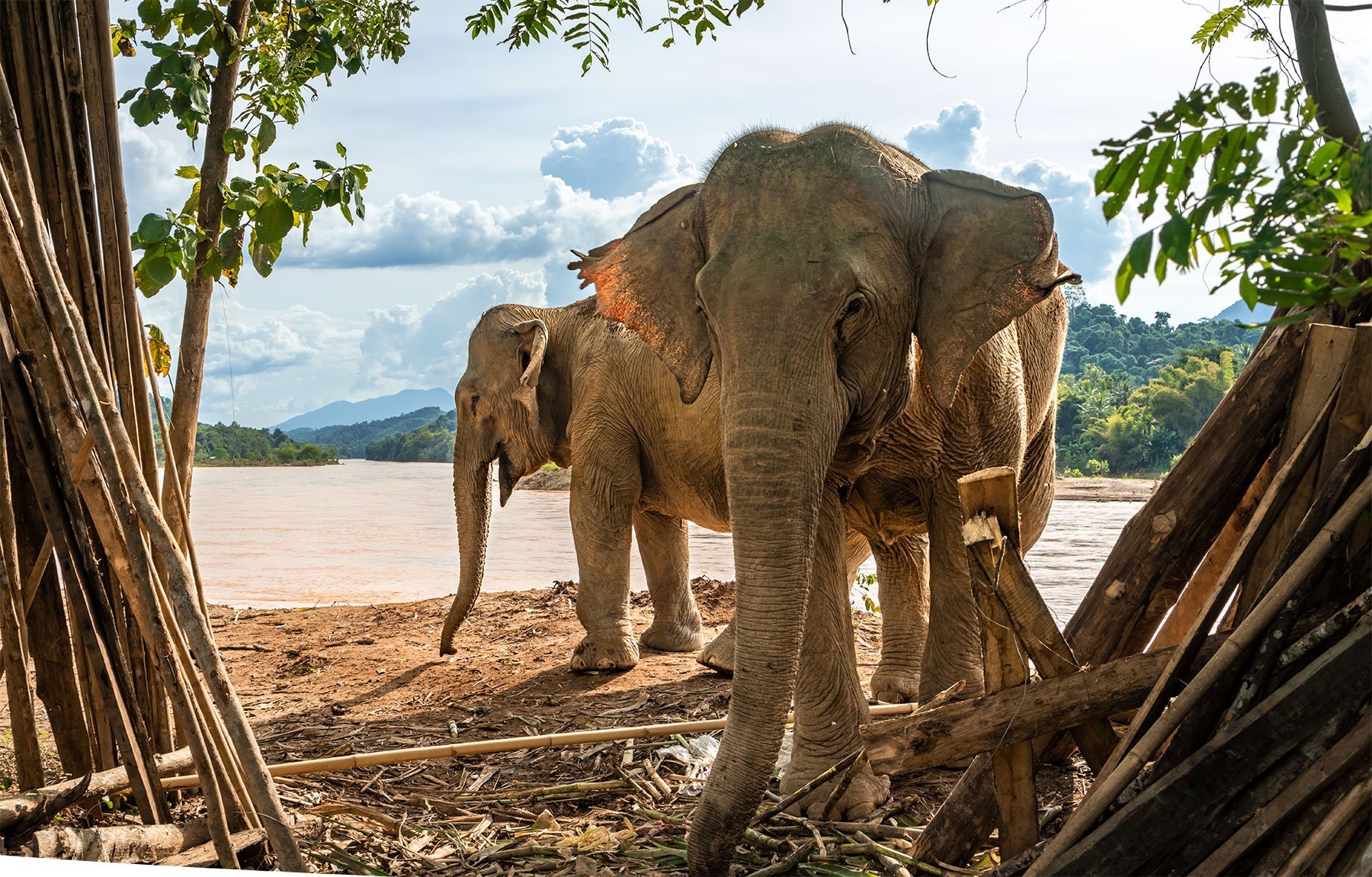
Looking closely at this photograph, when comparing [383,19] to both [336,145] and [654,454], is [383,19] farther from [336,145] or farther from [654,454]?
[654,454]

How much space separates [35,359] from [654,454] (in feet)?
11.3

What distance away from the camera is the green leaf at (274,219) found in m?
3.73

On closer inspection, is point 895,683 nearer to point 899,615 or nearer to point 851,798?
point 899,615

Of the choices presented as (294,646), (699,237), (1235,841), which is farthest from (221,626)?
(1235,841)

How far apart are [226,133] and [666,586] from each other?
3533mm

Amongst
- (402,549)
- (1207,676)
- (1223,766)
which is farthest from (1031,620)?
(402,549)

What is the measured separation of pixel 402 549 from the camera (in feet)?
43.8

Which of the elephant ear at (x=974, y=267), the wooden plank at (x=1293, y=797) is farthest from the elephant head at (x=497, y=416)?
the wooden plank at (x=1293, y=797)

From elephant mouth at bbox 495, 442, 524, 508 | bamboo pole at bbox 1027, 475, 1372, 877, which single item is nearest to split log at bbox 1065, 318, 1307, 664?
bamboo pole at bbox 1027, 475, 1372, 877

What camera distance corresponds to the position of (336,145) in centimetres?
396

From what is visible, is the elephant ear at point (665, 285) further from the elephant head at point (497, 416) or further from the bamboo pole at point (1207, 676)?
Result: the elephant head at point (497, 416)

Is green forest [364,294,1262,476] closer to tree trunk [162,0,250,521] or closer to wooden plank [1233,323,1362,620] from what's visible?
wooden plank [1233,323,1362,620]

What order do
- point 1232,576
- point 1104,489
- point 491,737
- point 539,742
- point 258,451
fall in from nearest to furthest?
1. point 1232,576
2. point 539,742
3. point 491,737
4. point 1104,489
5. point 258,451

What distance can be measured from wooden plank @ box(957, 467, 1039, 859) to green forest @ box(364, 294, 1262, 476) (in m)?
0.99
